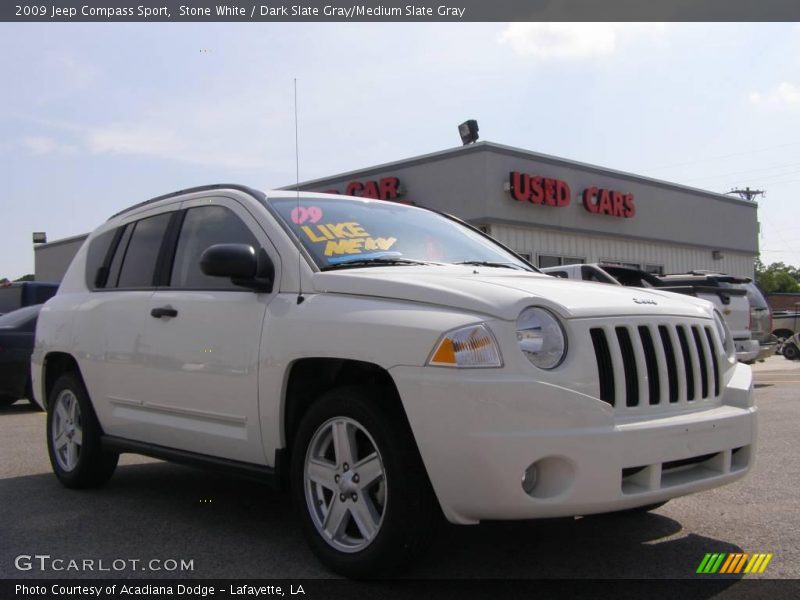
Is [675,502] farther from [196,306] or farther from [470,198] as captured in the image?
[470,198]

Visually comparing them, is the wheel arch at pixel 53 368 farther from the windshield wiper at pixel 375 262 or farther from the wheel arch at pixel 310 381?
the windshield wiper at pixel 375 262

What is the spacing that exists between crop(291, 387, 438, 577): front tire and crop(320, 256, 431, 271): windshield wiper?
0.70m

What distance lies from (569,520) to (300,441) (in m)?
1.67

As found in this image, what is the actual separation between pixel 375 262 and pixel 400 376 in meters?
0.96

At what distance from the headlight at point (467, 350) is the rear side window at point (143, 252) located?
246 cm

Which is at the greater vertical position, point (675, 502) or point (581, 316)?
point (581, 316)

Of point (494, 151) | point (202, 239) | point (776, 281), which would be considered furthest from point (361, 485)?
point (776, 281)

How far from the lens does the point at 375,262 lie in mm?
4109

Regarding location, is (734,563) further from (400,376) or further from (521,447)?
(400,376)

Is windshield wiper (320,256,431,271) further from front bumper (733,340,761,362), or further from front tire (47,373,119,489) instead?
front bumper (733,340,761,362)

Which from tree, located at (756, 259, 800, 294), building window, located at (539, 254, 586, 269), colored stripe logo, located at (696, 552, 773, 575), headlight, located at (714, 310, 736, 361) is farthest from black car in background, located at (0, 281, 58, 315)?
tree, located at (756, 259, 800, 294)

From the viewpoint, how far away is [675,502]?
484 centimetres

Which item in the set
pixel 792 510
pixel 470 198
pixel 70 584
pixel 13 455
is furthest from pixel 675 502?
pixel 470 198

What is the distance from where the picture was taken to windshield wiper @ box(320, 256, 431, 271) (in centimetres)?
402
